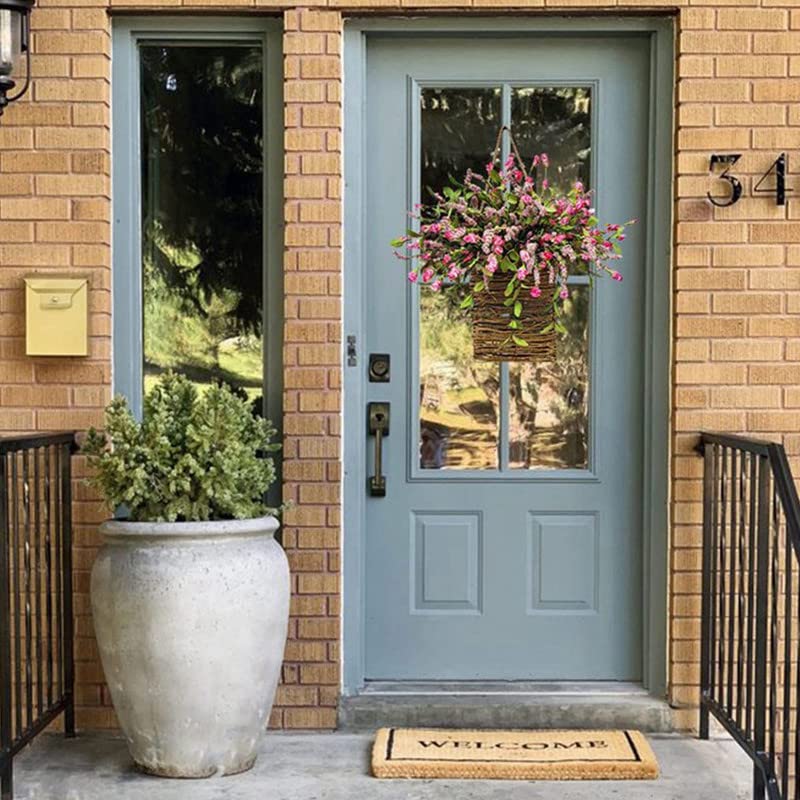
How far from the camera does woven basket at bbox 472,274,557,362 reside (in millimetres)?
3188

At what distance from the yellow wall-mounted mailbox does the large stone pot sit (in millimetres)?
696

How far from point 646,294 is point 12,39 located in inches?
83.0

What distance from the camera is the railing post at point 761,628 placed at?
3.02m

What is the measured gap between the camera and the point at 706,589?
3.60 m

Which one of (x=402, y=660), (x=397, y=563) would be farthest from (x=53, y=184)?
(x=402, y=660)

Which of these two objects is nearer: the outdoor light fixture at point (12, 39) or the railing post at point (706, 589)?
the outdoor light fixture at point (12, 39)

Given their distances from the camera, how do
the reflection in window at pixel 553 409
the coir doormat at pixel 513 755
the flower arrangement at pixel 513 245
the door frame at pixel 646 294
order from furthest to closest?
the reflection in window at pixel 553 409
the door frame at pixel 646 294
the coir doormat at pixel 513 755
the flower arrangement at pixel 513 245

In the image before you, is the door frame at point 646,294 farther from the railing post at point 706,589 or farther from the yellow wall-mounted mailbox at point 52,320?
the yellow wall-mounted mailbox at point 52,320

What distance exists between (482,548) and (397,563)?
28 cm

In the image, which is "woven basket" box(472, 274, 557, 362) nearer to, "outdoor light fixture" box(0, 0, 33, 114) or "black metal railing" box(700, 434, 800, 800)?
"black metal railing" box(700, 434, 800, 800)

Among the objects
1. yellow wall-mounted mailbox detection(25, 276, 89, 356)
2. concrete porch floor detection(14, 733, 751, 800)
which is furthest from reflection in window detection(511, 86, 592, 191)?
concrete porch floor detection(14, 733, 751, 800)

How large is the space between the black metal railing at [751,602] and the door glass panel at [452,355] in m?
0.73

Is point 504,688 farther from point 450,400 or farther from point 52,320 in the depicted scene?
point 52,320

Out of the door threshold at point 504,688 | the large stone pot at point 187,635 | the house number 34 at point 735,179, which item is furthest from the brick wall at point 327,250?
the large stone pot at point 187,635
